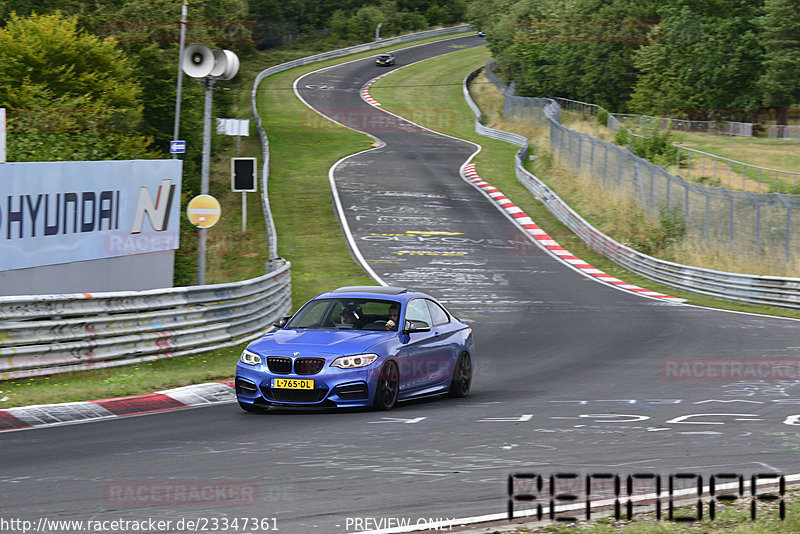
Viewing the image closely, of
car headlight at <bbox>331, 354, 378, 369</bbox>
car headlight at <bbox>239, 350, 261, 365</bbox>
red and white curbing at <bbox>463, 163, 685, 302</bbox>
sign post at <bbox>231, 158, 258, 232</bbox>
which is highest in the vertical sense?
sign post at <bbox>231, 158, 258, 232</bbox>

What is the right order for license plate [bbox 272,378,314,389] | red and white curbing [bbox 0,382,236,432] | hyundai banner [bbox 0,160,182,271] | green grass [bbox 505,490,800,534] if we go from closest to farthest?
green grass [bbox 505,490,800,534] → red and white curbing [bbox 0,382,236,432] → license plate [bbox 272,378,314,389] → hyundai banner [bbox 0,160,182,271]

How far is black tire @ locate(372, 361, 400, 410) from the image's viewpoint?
11.8m

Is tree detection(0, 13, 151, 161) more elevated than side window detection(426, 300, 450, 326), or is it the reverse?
tree detection(0, 13, 151, 161)

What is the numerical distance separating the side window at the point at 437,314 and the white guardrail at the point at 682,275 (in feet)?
49.6

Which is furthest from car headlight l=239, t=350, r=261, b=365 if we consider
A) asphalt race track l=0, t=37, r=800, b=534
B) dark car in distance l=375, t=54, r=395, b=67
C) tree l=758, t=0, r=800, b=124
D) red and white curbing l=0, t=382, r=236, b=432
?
dark car in distance l=375, t=54, r=395, b=67

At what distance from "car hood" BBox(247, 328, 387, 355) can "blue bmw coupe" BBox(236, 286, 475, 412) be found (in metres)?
0.01

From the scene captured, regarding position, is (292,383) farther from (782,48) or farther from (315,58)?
(315,58)

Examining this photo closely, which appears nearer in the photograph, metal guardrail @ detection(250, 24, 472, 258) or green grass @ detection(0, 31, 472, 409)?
green grass @ detection(0, 31, 472, 409)

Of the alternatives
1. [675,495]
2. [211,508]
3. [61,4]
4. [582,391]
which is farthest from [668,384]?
[61,4]

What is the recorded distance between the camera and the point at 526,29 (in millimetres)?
80938

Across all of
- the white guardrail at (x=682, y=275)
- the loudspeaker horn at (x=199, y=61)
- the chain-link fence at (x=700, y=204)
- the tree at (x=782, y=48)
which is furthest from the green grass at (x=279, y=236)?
the tree at (x=782, y=48)

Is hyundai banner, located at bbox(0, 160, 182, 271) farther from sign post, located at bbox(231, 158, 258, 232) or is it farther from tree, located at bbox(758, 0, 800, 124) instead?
tree, located at bbox(758, 0, 800, 124)

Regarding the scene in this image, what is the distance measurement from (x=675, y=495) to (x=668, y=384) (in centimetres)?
717

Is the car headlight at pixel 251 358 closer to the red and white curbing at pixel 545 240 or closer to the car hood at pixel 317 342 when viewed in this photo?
the car hood at pixel 317 342
